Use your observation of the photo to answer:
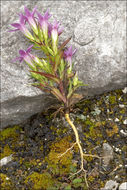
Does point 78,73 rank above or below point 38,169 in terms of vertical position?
above

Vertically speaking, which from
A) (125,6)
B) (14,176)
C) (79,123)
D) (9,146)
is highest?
(125,6)

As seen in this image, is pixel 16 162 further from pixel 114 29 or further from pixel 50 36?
pixel 114 29

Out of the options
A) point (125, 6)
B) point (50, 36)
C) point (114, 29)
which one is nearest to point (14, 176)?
point (50, 36)

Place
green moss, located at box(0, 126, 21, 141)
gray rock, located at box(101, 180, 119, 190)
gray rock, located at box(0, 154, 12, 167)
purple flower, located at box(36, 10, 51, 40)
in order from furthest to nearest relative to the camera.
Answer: green moss, located at box(0, 126, 21, 141) < gray rock, located at box(0, 154, 12, 167) < gray rock, located at box(101, 180, 119, 190) < purple flower, located at box(36, 10, 51, 40)

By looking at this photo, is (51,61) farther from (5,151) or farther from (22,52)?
(5,151)

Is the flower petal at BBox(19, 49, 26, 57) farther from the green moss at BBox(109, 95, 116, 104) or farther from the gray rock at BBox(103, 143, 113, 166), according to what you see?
the gray rock at BBox(103, 143, 113, 166)

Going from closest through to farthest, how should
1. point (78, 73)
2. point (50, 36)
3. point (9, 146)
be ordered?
point (50, 36) → point (78, 73) → point (9, 146)

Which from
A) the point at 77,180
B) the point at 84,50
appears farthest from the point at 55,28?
the point at 77,180

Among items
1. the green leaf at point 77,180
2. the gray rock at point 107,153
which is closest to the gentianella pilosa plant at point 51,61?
the green leaf at point 77,180

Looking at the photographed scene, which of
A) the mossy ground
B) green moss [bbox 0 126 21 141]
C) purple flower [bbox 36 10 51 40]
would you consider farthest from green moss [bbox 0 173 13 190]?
purple flower [bbox 36 10 51 40]
